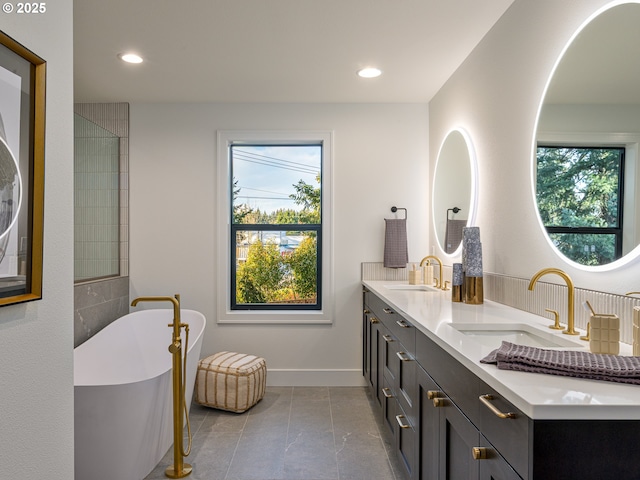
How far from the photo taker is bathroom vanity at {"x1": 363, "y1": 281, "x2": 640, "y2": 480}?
99 cm

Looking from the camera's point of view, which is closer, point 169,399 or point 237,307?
point 169,399

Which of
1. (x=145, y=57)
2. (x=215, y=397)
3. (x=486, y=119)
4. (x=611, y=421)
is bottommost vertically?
(x=215, y=397)

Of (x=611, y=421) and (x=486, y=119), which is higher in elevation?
(x=486, y=119)

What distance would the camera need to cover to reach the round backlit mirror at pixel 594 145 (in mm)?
1593

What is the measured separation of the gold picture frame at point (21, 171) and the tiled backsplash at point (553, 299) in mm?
1753

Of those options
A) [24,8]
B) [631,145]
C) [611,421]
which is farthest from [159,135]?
[611,421]

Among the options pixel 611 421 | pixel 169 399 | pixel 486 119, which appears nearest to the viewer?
pixel 611 421

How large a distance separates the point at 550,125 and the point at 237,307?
121 inches

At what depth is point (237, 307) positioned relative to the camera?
4391mm

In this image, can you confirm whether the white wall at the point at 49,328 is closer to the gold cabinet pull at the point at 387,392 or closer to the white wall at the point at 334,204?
the gold cabinet pull at the point at 387,392

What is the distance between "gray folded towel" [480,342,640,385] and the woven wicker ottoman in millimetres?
2501

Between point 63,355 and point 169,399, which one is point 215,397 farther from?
point 63,355

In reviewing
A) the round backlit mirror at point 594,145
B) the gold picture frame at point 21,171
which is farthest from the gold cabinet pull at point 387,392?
the gold picture frame at point 21,171

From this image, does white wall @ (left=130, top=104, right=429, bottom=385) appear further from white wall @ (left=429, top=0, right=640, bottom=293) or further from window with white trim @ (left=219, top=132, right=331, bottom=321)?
white wall @ (left=429, top=0, right=640, bottom=293)
